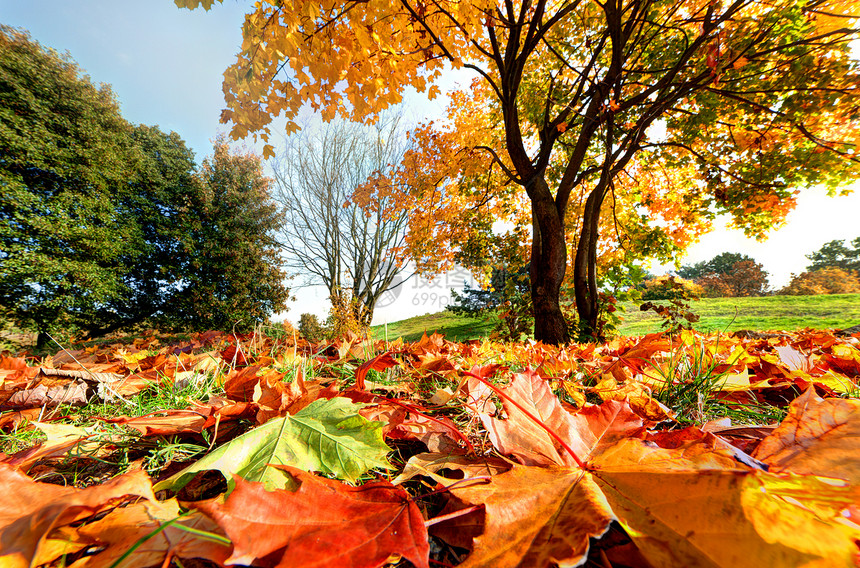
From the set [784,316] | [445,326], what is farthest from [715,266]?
[445,326]

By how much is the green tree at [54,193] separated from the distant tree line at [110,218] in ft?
0.07

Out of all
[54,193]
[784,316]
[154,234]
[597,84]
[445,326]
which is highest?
[54,193]

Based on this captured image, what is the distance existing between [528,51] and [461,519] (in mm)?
3884

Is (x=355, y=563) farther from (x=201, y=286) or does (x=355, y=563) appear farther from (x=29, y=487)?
(x=201, y=286)

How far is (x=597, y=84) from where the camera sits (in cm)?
250

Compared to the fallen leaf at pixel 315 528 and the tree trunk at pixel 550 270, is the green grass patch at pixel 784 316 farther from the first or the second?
the fallen leaf at pixel 315 528

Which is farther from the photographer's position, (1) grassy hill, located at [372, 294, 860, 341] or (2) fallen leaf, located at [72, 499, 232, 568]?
(1) grassy hill, located at [372, 294, 860, 341]

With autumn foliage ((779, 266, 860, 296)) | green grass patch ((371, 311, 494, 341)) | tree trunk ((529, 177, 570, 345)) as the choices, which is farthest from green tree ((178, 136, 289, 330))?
autumn foliage ((779, 266, 860, 296))

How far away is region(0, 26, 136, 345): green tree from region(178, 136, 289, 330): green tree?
61.2 inches

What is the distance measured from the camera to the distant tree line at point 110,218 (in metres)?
6.34

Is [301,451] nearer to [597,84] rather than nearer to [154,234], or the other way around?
[597,84]

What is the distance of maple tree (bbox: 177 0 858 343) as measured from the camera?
8.84 ft

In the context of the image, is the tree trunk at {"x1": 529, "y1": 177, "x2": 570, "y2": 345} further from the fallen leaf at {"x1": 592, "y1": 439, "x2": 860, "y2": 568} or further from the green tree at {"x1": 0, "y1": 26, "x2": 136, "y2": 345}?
the green tree at {"x1": 0, "y1": 26, "x2": 136, "y2": 345}

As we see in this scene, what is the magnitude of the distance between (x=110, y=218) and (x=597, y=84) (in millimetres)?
10199
